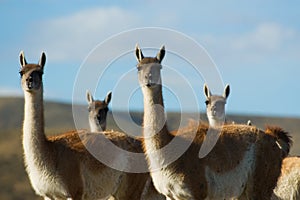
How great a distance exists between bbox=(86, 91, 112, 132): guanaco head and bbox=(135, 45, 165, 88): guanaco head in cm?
677

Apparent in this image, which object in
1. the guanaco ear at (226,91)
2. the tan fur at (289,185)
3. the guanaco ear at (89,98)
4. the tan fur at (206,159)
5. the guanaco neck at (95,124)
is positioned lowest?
the tan fur at (289,185)

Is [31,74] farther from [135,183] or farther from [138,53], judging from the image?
[135,183]

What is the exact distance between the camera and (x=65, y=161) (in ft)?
54.4

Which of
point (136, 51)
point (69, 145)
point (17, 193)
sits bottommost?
point (17, 193)

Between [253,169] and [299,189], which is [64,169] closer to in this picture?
[253,169]

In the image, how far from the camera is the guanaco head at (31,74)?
54.1ft

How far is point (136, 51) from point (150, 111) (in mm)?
→ 1551

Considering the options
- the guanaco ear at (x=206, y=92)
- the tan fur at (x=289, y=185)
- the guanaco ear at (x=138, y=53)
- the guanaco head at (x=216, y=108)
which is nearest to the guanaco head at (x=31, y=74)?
the guanaco ear at (x=138, y=53)

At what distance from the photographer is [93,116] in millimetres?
22984

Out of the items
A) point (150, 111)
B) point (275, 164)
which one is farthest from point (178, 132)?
point (275, 164)

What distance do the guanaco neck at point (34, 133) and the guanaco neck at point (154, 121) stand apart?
83.3 inches

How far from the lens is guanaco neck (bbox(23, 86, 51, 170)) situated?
16.2 meters

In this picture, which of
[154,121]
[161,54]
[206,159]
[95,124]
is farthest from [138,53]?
[95,124]

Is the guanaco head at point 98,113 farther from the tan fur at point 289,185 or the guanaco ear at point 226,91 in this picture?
the tan fur at point 289,185
